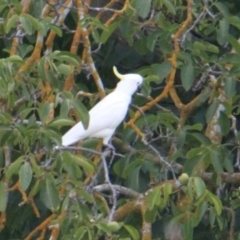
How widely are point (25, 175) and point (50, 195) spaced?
13cm

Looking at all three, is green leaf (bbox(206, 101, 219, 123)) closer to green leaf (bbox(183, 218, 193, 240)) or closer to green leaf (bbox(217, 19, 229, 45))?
green leaf (bbox(217, 19, 229, 45))

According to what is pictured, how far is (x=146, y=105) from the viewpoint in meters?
2.90

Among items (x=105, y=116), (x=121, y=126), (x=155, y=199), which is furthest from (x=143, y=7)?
(x=155, y=199)

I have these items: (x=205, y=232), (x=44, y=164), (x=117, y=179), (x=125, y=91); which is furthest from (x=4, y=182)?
(x=205, y=232)

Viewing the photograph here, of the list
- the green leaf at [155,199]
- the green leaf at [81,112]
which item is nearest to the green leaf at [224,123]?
the green leaf at [155,199]

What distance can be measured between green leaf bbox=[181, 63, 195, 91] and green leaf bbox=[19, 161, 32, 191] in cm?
77

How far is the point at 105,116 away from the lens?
8.88ft

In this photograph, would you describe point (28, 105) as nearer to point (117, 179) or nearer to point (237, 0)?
point (117, 179)

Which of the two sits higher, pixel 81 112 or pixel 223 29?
pixel 81 112

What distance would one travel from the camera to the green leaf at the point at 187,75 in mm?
2906

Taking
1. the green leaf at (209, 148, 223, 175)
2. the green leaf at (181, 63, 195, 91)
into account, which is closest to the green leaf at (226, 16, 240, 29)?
the green leaf at (181, 63, 195, 91)

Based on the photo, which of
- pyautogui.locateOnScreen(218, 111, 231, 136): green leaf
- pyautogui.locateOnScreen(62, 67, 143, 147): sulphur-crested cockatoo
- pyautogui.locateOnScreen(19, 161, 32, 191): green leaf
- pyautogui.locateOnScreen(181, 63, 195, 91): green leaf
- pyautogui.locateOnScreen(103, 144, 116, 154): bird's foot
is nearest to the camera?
pyautogui.locateOnScreen(19, 161, 32, 191): green leaf

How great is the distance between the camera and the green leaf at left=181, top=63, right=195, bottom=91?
291 cm

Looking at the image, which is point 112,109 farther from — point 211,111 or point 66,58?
point 211,111
